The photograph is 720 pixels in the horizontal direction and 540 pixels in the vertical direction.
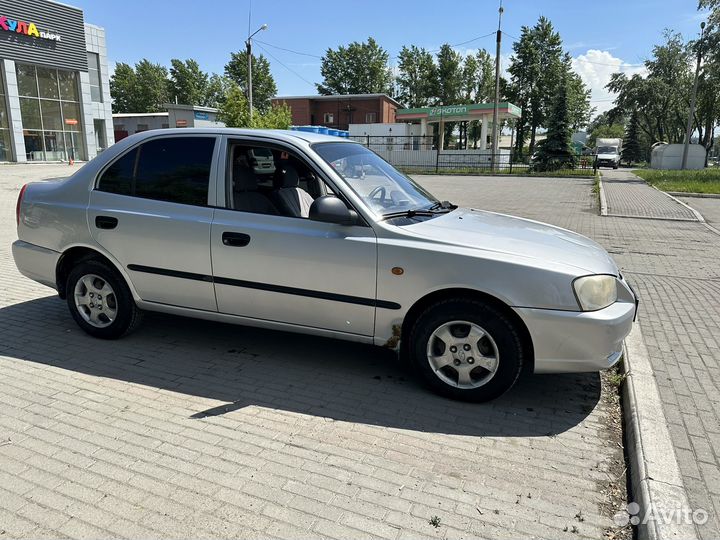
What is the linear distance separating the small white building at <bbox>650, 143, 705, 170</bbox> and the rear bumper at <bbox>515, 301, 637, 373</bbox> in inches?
1591

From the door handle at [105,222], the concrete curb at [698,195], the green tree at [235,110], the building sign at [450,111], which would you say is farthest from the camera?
the building sign at [450,111]

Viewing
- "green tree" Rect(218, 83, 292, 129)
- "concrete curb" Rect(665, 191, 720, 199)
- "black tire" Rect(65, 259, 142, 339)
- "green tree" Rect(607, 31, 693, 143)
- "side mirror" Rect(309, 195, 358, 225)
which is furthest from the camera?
"green tree" Rect(607, 31, 693, 143)

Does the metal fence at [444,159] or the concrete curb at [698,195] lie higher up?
the metal fence at [444,159]

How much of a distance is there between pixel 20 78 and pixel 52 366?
37574 mm

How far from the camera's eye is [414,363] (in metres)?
3.73

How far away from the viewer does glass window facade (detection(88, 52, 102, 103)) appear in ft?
130

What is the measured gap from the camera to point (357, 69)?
86.8 metres

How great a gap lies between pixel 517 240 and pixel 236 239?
206 centimetres

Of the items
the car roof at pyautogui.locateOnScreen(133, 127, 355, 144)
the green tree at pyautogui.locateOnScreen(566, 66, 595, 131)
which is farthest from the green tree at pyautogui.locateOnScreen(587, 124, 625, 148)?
the car roof at pyautogui.locateOnScreen(133, 127, 355, 144)

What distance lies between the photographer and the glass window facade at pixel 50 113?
34344mm

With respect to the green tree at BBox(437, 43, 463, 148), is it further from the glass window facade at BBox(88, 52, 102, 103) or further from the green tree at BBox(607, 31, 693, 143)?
the glass window facade at BBox(88, 52, 102, 103)

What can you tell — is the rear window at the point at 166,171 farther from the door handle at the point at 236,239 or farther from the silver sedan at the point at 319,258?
the door handle at the point at 236,239

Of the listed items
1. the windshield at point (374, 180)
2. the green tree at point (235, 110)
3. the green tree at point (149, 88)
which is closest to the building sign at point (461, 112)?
the green tree at point (235, 110)

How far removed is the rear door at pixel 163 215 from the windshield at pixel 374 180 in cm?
99
